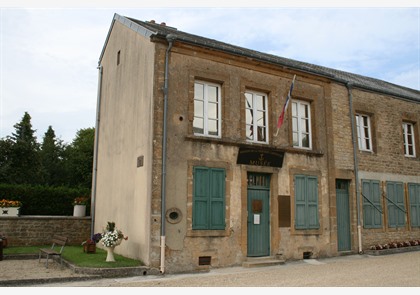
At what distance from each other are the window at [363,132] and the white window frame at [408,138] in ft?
6.72

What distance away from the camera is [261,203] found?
11531mm

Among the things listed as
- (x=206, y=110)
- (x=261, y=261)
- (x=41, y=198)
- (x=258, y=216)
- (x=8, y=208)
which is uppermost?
(x=206, y=110)

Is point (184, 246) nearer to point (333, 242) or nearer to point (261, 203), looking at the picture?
point (261, 203)

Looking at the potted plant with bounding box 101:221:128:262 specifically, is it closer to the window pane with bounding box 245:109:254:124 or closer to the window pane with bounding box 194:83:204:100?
the window pane with bounding box 194:83:204:100

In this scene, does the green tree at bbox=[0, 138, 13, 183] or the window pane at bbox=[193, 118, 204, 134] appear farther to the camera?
the green tree at bbox=[0, 138, 13, 183]

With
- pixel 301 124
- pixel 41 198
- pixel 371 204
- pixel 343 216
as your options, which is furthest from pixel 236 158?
pixel 41 198

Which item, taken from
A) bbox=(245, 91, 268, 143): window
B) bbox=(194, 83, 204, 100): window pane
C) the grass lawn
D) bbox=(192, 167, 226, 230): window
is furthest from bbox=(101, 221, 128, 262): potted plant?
bbox=(245, 91, 268, 143): window

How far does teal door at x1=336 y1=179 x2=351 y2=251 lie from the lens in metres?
13.1

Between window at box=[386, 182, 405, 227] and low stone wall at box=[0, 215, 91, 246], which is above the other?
window at box=[386, 182, 405, 227]

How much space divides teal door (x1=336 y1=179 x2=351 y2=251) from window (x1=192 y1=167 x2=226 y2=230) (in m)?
4.68

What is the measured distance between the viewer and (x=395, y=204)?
567 inches

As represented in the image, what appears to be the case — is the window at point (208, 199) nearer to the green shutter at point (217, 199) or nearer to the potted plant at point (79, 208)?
the green shutter at point (217, 199)

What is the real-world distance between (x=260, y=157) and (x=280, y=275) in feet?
11.8

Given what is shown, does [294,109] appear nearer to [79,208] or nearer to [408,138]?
[408,138]
